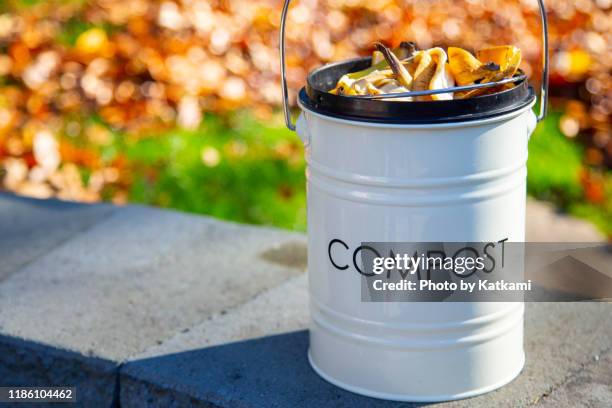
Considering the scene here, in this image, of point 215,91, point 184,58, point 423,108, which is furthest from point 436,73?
point 184,58

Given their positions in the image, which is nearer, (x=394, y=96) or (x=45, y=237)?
(x=394, y=96)

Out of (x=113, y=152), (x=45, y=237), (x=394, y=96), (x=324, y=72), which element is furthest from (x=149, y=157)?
(x=394, y=96)

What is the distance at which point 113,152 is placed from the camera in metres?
4.30

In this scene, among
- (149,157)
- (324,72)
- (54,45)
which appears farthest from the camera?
(54,45)

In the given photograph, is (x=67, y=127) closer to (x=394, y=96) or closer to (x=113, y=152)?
(x=113, y=152)

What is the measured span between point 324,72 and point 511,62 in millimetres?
516

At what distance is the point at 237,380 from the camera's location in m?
2.44

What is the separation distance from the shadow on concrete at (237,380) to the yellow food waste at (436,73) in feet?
2.61

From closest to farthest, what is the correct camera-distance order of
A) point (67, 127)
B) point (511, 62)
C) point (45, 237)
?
1. point (511, 62)
2. point (45, 237)
3. point (67, 127)

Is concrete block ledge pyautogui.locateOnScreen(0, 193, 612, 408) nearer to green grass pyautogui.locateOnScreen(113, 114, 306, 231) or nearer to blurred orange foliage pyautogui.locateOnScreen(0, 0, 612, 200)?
green grass pyautogui.locateOnScreen(113, 114, 306, 231)

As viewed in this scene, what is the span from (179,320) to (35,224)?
1014 mm

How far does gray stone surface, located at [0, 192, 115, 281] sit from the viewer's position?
3.30 m

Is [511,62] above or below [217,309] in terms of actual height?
above

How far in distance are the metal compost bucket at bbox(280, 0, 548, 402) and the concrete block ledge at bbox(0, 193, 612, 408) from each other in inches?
3.6
